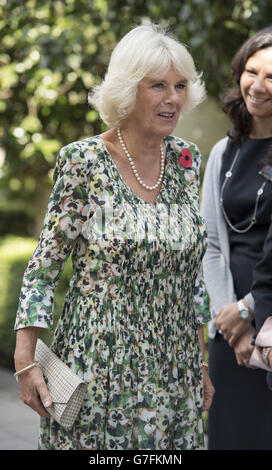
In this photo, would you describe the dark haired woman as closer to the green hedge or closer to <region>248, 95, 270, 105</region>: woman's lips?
<region>248, 95, 270, 105</region>: woman's lips

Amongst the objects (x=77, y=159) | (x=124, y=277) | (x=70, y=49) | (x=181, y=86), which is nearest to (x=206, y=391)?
(x=124, y=277)

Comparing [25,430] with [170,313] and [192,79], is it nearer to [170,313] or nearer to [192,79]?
[170,313]

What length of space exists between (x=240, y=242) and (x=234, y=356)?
48 cm

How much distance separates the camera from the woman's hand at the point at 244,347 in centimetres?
296

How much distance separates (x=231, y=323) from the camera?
2990 millimetres

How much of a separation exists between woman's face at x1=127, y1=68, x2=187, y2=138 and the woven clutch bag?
873 mm

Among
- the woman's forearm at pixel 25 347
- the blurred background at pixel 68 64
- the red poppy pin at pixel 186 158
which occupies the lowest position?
the woman's forearm at pixel 25 347

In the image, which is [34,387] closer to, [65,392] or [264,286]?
[65,392]

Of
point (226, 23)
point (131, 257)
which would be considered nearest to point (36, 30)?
point (226, 23)

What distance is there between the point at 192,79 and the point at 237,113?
56 cm

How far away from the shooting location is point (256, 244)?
3.01 metres

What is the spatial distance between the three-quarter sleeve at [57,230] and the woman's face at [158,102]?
0.27 metres

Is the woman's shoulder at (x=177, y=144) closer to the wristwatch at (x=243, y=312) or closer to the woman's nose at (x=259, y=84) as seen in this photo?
the woman's nose at (x=259, y=84)

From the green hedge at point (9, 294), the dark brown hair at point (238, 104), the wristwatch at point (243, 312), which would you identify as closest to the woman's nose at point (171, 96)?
the dark brown hair at point (238, 104)
